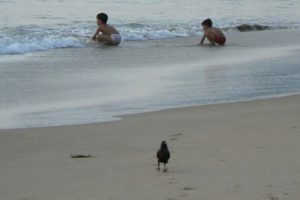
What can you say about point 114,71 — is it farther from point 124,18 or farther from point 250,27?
point 124,18

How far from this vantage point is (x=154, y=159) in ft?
20.4

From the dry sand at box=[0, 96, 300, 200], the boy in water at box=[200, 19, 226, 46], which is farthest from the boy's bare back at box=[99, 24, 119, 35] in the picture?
the dry sand at box=[0, 96, 300, 200]

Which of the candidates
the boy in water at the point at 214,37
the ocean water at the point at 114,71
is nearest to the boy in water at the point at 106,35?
the ocean water at the point at 114,71

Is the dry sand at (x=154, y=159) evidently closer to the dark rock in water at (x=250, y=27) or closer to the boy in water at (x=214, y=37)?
the boy in water at (x=214, y=37)

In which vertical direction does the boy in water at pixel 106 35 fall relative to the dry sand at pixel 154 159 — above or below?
below

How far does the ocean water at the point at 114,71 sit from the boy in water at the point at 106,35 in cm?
40

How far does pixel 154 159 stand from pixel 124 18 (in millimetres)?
19537

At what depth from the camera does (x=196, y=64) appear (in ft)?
47.5

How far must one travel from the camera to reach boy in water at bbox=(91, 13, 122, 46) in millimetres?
18375

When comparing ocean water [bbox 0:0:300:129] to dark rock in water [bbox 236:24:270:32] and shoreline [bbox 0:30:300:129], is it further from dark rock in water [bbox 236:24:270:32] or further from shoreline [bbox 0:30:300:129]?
dark rock in water [bbox 236:24:270:32]

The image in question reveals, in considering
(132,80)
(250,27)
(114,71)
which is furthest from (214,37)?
(132,80)

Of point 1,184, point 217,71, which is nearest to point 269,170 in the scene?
point 1,184

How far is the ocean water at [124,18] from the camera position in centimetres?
1861

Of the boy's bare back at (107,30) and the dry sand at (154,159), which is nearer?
the dry sand at (154,159)
